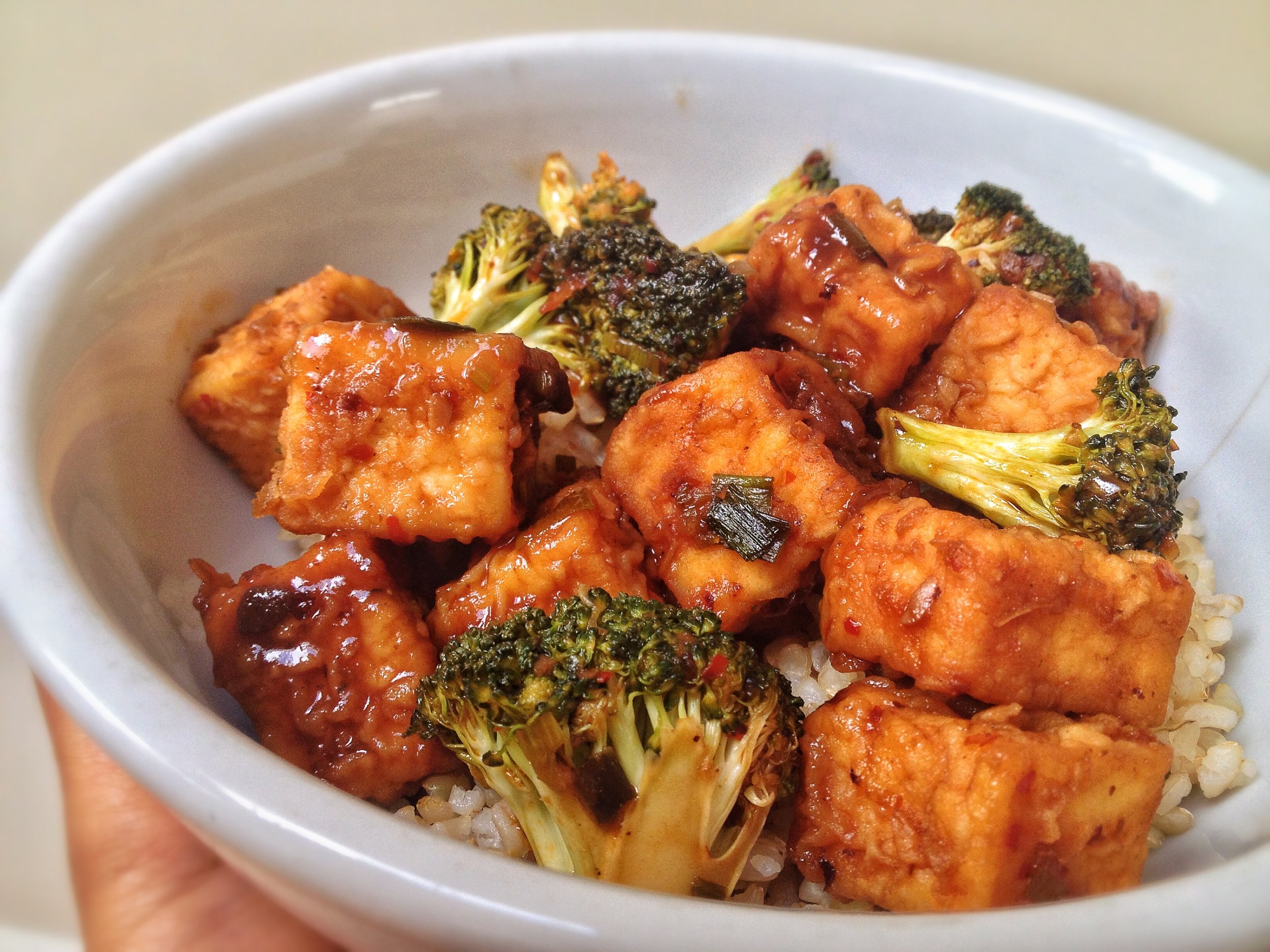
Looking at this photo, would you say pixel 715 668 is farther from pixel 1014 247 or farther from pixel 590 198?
pixel 590 198

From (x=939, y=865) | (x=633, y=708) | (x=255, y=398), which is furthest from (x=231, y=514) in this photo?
(x=939, y=865)

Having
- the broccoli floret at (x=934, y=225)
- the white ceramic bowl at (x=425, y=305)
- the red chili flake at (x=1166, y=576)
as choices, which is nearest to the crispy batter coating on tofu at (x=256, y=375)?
the white ceramic bowl at (x=425, y=305)

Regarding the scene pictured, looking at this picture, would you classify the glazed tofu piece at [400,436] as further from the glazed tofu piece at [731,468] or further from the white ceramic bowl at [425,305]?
the white ceramic bowl at [425,305]

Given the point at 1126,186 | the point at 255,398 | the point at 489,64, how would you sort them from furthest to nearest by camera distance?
the point at 489,64, the point at 1126,186, the point at 255,398

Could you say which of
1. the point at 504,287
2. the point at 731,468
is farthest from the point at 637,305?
the point at 731,468

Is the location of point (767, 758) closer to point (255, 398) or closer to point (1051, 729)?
point (1051, 729)

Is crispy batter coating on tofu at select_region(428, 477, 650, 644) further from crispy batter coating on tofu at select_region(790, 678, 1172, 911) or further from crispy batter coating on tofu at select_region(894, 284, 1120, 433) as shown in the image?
crispy batter coating on tofu at select_region(894, 284, 1120, 433)

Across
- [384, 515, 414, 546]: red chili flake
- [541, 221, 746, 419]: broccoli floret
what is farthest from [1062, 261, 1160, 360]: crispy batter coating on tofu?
[384, 515, 414, 546]: red chili flake
